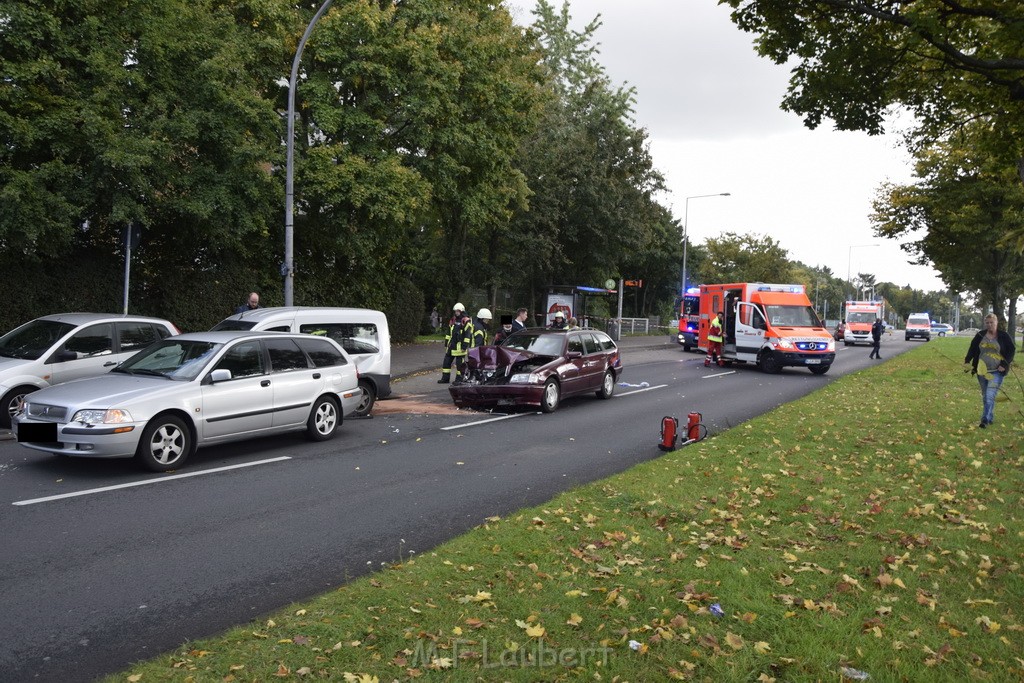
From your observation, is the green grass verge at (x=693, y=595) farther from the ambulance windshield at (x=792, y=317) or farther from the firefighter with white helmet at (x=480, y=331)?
the ambulance windshield at (x=792, y=317)

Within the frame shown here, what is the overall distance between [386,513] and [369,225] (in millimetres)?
15657

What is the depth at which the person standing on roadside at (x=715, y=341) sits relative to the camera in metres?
24.6

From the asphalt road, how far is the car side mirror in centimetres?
98

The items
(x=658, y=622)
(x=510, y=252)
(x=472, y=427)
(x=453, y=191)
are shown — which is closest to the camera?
(x=658, y=622)

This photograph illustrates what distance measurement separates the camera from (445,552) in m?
5.69

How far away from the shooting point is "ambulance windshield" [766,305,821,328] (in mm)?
23394

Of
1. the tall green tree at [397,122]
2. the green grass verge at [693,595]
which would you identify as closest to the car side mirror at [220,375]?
the green grass verge at [693,595]

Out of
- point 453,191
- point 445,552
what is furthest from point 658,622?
point 453,191

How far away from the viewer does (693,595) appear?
15.7 feet

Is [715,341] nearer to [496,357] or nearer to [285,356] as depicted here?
[496,357]

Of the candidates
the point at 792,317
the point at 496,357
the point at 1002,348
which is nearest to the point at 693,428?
the point at 496,357

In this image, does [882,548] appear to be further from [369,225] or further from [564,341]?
[369,225]

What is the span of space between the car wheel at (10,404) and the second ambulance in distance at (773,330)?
62.0ft

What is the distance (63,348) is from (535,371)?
294 inches
